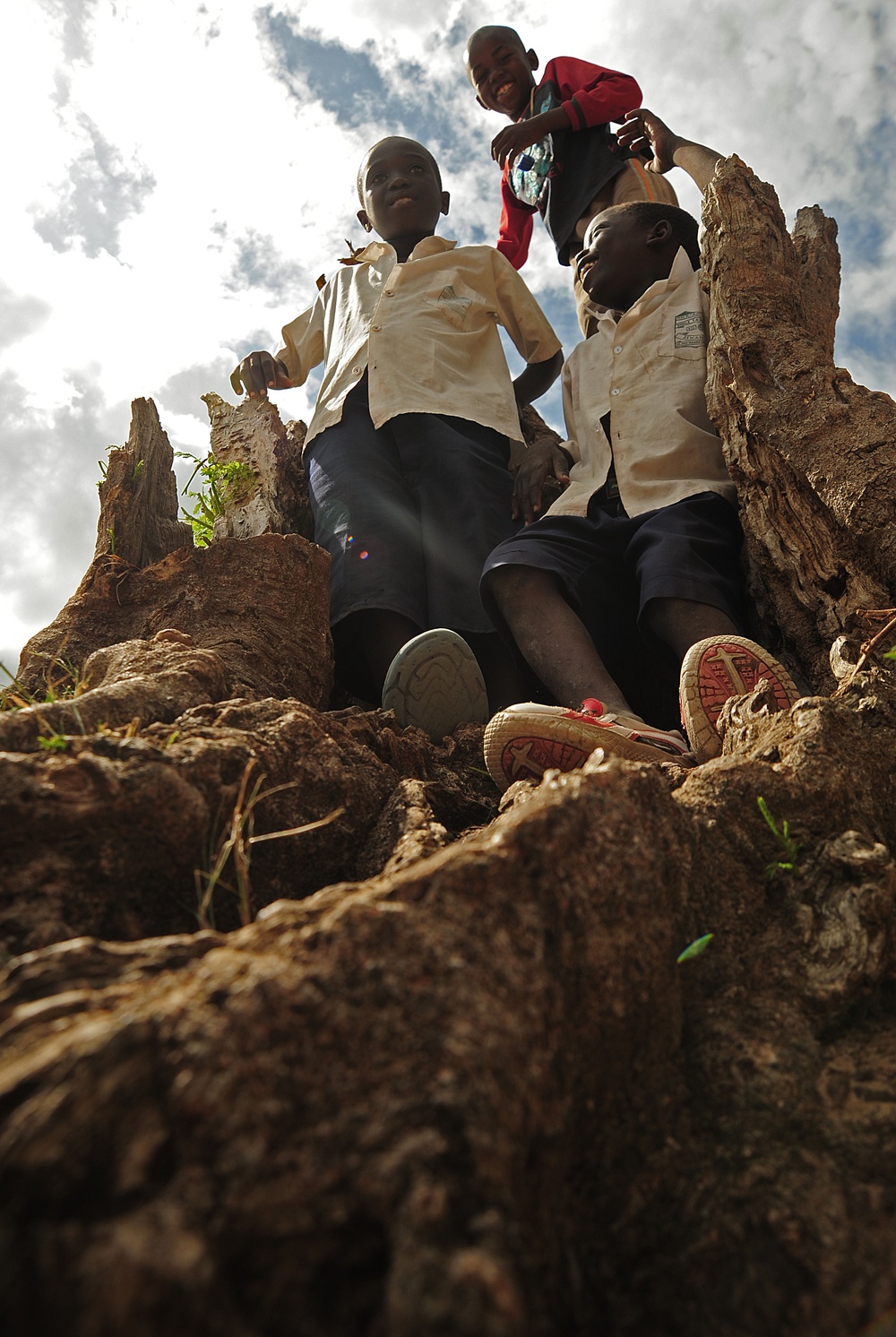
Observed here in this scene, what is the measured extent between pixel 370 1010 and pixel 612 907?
44cm

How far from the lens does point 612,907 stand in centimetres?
125

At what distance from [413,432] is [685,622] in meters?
2.14

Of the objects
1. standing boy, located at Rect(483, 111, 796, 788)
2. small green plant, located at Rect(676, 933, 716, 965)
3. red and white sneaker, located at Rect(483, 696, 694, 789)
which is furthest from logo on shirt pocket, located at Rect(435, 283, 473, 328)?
small green plant, located at Rect(676, 933, 716, 965)

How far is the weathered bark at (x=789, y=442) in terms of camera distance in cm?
265

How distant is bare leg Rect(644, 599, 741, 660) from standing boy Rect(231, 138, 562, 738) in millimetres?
657

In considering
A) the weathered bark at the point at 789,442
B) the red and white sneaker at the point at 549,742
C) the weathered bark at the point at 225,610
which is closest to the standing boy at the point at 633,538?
the red and white sneaker at the point at 549,742

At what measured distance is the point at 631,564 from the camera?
3328 millimetres

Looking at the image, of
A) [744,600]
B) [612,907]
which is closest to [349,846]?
[612,907]

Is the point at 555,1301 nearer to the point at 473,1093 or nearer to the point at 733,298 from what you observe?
the point at 473,1093

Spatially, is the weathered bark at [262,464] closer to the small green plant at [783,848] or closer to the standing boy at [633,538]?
the standing boy at [633,538]

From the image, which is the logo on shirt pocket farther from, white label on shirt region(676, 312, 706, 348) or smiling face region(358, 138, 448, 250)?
white label on shirt region(676, 312, 706, 348)

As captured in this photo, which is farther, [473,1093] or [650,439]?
[650,439]

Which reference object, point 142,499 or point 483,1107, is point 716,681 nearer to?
point 483,1107

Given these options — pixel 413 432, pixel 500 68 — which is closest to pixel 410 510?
pixel 413 432
